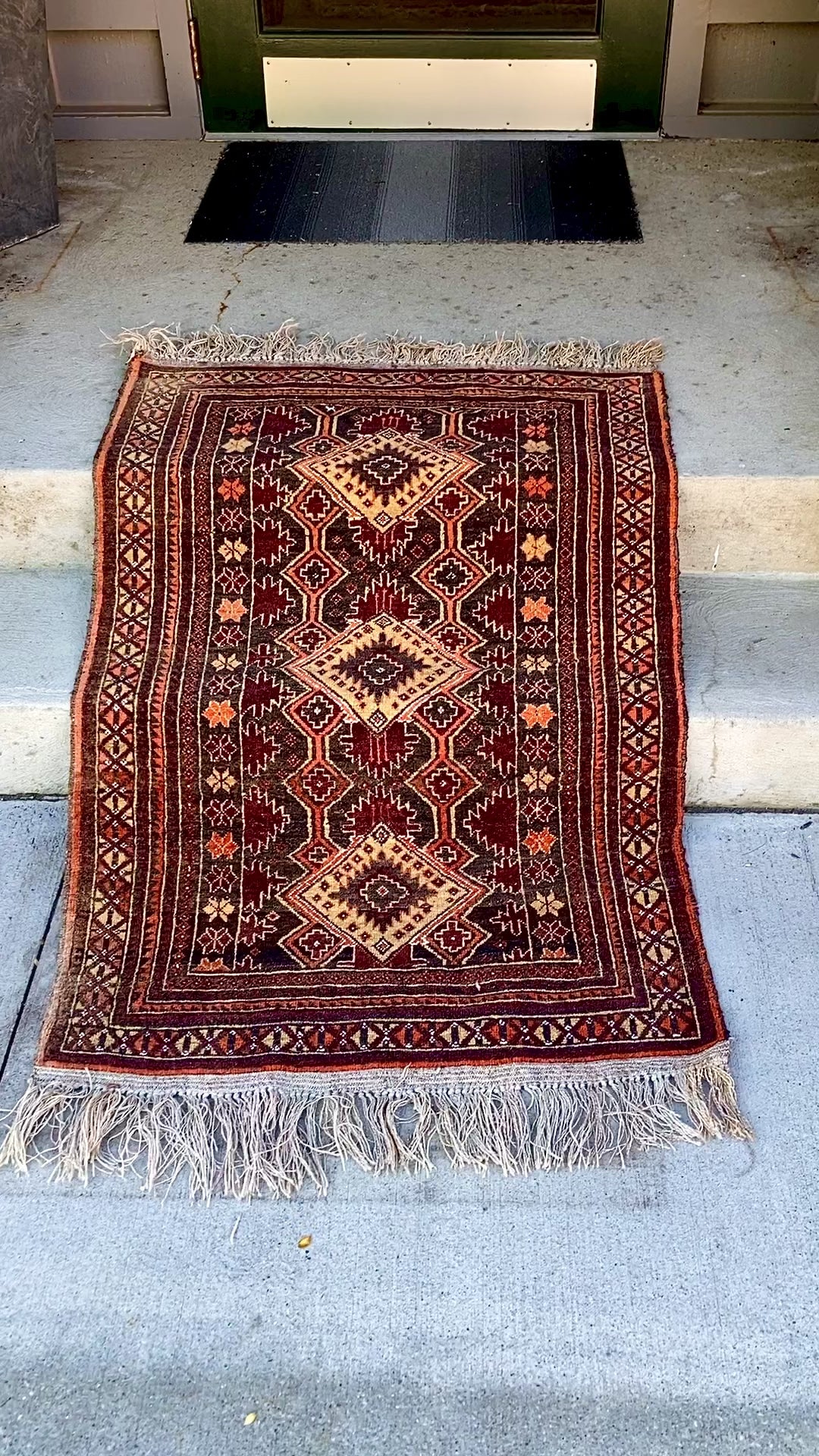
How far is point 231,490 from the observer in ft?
6.81

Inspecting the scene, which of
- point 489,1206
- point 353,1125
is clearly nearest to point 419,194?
point 353,1125

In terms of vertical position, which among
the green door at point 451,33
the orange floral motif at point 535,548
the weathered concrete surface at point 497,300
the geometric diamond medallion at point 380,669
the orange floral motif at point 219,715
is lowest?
the orange floral motif at point 219,715

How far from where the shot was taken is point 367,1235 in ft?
4.98

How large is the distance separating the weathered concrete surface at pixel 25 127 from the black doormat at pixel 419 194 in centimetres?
38

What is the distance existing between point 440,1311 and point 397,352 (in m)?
1.76

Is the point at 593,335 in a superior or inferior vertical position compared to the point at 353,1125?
superior

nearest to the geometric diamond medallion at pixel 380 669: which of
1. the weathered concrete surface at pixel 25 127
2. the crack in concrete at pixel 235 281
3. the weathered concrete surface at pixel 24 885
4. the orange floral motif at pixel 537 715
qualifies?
the orange floral motif at pixel 537 715

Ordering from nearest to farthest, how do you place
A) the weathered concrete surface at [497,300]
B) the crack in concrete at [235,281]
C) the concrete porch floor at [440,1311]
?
the concrete porch floor at [440,1311] < the weathered concrete surface at [497,300] < the crack in concrete at [235,281]

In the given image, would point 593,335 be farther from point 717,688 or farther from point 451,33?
point 451,33

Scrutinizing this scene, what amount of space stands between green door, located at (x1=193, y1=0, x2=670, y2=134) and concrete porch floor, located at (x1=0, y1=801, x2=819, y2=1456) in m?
2.78

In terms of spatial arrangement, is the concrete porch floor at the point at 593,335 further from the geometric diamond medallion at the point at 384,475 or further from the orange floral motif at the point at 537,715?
the geometric diamond medallion at the point at 384,475

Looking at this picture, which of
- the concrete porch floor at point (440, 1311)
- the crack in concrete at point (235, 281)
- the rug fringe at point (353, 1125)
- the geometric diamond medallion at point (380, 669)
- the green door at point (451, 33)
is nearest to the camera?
the concrete porch floor at point (440, 1311)

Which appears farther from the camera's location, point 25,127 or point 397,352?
point 25,127

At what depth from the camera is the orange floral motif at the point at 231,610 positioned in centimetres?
204
